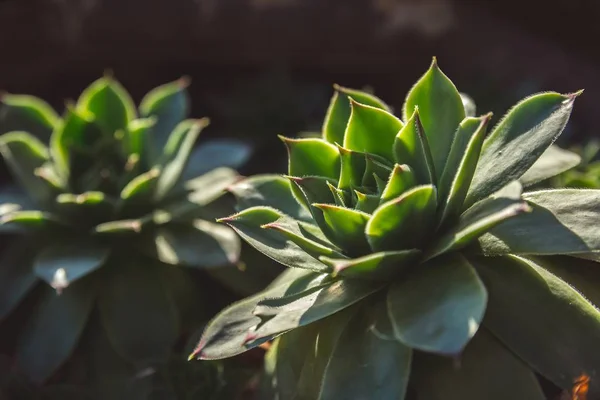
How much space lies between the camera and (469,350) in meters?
0.78

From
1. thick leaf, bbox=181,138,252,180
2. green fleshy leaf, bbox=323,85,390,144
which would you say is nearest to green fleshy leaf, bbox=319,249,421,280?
green fleshy leaf, bbox=323,85,390,144

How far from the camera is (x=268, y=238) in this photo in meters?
0.91

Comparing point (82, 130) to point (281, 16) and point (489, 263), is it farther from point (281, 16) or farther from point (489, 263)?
point (489, 263)

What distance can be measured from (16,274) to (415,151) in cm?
80

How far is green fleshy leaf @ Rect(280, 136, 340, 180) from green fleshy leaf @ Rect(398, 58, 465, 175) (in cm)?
13

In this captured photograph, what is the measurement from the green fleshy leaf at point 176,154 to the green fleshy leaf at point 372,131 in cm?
43

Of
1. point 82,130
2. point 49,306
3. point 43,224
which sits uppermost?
point 82,130

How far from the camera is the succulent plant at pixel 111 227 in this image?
1115 mm

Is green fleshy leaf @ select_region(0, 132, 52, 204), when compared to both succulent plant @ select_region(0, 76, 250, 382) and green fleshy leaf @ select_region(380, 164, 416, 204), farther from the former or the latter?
green fleshy leaf @ select_region(380, 164, 416, 204)

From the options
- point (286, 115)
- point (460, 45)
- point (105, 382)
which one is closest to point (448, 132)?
point (105, 382)

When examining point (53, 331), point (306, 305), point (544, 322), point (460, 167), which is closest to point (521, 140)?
point (460, 167)

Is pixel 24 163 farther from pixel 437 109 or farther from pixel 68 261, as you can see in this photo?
pixel 437 109

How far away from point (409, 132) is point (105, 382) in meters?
0.70

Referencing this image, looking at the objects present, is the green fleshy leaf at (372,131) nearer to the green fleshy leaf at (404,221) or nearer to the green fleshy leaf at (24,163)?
the green fleshy leaf at (404,221)
